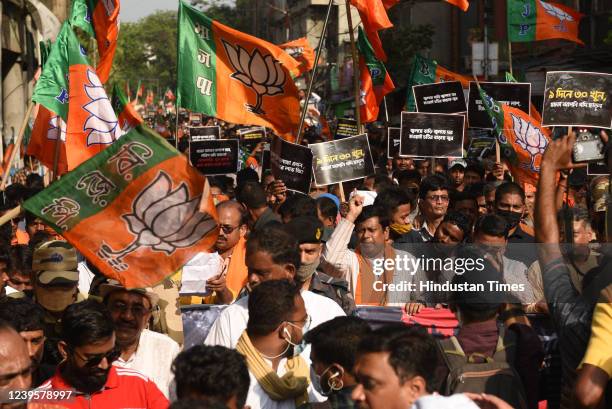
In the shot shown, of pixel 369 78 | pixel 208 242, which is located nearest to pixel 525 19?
pixel 369 78

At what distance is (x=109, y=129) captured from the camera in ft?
31.4

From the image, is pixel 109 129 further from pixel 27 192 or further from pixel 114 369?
pixel 114 369

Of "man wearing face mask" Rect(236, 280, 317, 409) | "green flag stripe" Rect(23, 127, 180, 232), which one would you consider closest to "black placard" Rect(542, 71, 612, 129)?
"man wearing face mask" Rect(236, 280, 317, 409)

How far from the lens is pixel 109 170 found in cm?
516

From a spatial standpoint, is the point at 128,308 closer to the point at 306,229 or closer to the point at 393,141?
the point at 306,229

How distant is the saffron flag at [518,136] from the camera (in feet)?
38.7

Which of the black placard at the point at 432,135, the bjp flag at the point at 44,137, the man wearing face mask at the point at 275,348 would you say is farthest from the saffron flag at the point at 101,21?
the man wearing face mask at the point at 275,348

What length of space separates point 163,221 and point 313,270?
1232 mm

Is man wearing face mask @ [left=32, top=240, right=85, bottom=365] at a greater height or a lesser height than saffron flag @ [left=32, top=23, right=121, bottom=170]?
lesser

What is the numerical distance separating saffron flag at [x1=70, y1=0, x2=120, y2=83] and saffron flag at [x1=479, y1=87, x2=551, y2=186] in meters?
4.05

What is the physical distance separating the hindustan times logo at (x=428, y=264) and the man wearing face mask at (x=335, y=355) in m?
0.96

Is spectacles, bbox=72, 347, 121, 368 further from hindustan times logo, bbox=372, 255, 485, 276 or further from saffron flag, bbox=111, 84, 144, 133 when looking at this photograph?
saffron flag, bbox=111, 84, 144, 133

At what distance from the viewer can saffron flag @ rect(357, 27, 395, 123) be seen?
612 inches

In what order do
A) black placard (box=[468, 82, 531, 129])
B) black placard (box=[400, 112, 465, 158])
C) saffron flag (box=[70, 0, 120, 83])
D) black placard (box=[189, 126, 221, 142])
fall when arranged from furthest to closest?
black placard (box=[189, 126, 221, 142]) < black placard (box=[468, 82, 531, 129]) < black placard (box=[400, 112, 465, 158]) < saffron flag (box=[70, 0, 120, 83])
